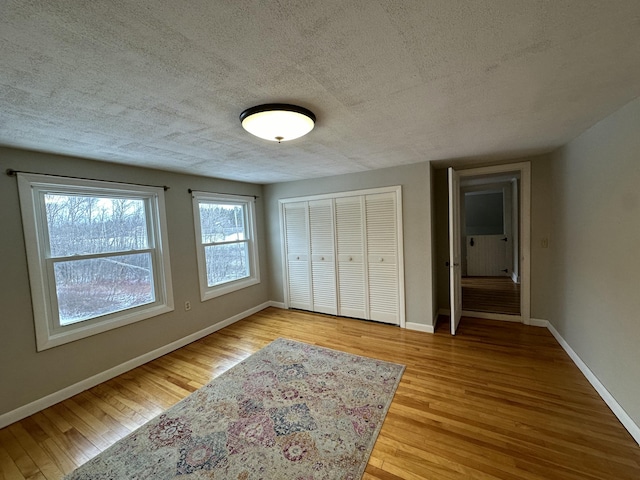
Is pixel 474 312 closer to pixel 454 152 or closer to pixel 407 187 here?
pixel 407 187

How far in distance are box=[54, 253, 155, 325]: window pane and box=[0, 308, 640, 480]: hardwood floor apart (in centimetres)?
73

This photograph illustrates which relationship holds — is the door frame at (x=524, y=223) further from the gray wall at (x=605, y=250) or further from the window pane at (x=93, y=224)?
the window pane at (x=93, y=224)

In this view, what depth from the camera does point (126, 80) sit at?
123 centimetres

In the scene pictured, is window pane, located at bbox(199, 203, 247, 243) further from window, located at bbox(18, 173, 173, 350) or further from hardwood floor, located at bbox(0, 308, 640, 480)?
hardwood floor, located at bbox(0, 308, 640, 480)

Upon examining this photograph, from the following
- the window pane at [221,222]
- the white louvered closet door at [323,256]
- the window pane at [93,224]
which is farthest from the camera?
the white louvered closet door at [323,256]

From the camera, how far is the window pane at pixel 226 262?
3.77m

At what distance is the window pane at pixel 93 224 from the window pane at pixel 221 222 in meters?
0.79

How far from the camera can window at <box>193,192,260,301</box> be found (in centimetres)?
360

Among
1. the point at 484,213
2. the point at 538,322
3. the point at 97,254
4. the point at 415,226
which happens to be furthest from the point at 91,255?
the point at 484,213

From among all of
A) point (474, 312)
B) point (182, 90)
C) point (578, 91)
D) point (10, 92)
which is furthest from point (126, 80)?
point (474, 312)

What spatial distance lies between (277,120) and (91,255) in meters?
2.41

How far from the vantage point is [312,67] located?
1.18 metres

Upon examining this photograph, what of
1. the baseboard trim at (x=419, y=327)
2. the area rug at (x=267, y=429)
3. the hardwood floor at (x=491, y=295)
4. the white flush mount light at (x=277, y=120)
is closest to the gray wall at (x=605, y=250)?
the hardwood floor at (x=491, y=295)

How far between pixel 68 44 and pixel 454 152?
306 cm
